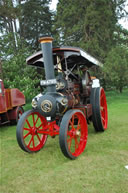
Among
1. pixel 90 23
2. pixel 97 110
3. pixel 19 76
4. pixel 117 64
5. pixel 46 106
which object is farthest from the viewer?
pixel 90 23

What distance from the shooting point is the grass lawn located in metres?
2.54

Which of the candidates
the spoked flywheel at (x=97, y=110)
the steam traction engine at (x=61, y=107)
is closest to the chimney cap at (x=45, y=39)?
the steam traction engine at (x=61, y=107)

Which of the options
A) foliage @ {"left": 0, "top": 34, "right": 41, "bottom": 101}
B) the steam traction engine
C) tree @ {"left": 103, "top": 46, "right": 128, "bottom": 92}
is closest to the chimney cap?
the steam traction engine

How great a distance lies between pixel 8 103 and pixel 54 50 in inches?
131

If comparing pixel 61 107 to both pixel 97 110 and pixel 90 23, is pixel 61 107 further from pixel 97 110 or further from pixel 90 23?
pixel 90 23

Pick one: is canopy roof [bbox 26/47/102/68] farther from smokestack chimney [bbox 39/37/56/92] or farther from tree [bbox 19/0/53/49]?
tree [bbox 19/0/53/49]

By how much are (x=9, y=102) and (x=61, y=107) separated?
3.57 m

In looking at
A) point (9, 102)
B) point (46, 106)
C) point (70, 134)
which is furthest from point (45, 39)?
point (9, 102)

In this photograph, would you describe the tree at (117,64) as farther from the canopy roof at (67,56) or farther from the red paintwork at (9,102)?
the canopy roof at (67,56)

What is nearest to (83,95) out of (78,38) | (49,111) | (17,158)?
(49,111)

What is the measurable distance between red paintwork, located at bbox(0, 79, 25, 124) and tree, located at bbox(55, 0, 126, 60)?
773 centimetres

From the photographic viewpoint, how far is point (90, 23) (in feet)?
44.5

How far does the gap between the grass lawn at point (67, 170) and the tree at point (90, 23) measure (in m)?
10.6

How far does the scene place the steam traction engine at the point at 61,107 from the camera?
3545mm
